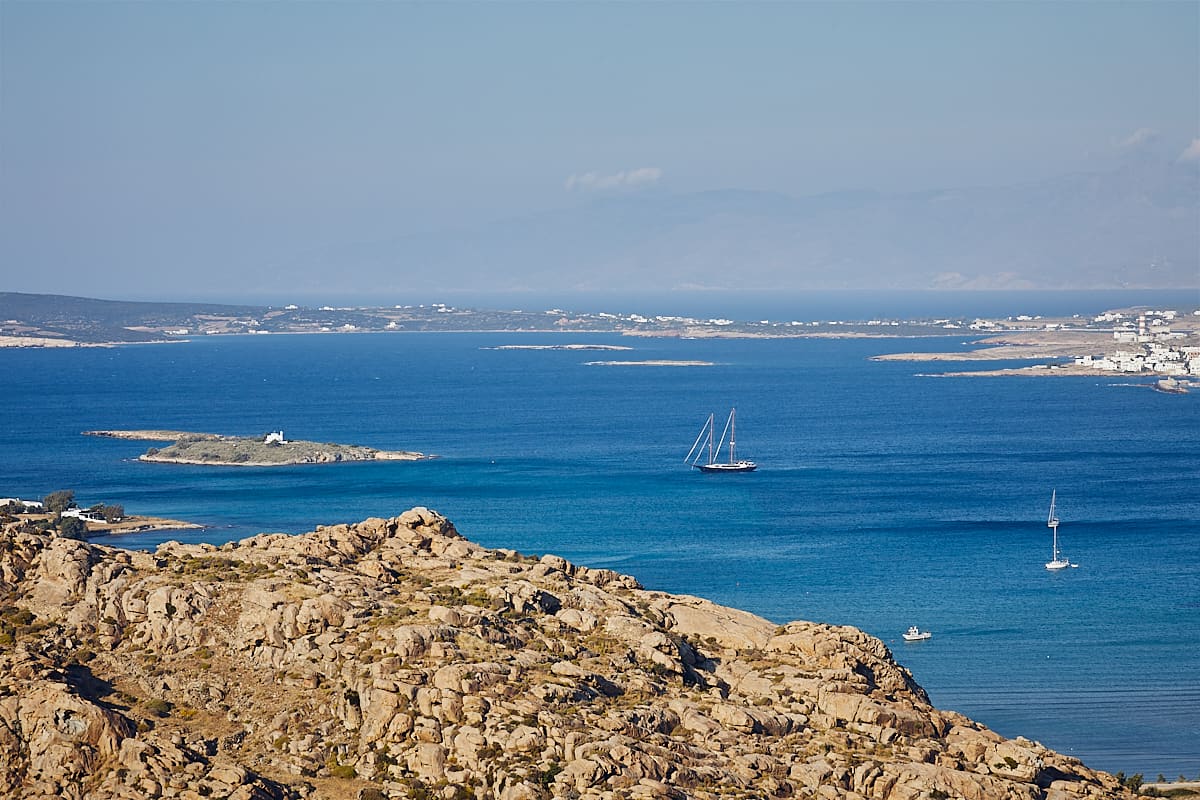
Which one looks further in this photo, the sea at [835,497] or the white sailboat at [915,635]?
the white sailboat at [915,635]

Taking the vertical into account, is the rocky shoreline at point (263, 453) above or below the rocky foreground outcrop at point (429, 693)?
below

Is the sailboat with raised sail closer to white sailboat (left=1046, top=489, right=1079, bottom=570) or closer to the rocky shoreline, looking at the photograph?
the rocky shoreline

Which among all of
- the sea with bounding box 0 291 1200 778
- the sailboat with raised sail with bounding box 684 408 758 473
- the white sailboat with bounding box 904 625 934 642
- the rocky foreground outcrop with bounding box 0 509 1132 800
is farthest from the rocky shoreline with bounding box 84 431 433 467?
the rocky foreground outcrop with bounding box 0 509 1132 800

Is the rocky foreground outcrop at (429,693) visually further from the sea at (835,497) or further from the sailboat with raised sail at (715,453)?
the sailboat with raised sail at (715,453)

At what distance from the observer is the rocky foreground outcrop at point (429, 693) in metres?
25.8

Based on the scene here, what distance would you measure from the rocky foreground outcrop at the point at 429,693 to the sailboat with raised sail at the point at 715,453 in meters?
→ 82.3

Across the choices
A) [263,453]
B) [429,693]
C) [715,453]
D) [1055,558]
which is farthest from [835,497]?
[429,693]

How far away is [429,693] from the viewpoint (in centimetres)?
2709

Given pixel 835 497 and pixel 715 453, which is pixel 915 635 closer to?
pixel 835 497

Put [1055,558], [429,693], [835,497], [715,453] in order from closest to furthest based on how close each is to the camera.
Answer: [429,693]
[1055,558]
[835,497]
[715,453]

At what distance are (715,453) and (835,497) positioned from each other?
92.4 feet

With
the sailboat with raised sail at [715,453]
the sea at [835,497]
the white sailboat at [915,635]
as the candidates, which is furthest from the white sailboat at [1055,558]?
the sailboat with raised sail at [715,453]

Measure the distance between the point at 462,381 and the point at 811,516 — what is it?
112 m

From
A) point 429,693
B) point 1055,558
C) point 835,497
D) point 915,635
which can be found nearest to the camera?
point 429,693
